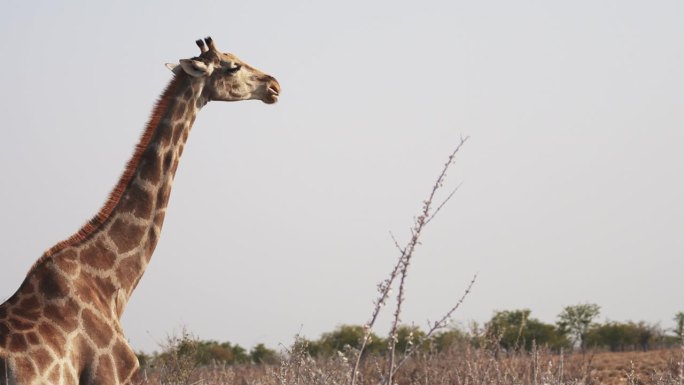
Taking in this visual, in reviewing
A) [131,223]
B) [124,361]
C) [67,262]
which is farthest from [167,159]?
[124,361]

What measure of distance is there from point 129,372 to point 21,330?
30.1 inches

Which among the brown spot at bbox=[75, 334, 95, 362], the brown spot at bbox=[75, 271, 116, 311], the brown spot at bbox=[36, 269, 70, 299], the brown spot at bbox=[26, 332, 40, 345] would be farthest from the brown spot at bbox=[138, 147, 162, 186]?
the brown spot at bbox=[26, 332, 40, 345]

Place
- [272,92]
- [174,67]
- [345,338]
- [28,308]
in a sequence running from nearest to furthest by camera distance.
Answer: [28,308]
[174,67]
[272,92]
[345,338]

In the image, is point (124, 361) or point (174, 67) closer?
point (124, 361)

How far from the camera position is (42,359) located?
7.05 meters

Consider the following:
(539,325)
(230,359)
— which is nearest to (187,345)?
(230,359)

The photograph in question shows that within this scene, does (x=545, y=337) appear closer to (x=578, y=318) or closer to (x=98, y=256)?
(x=578, y=318)

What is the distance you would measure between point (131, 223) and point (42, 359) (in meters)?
1.46

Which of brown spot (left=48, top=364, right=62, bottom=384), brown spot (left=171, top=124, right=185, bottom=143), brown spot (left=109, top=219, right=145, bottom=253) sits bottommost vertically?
brown spot (left=48, top=364, right=62, bottom=384)

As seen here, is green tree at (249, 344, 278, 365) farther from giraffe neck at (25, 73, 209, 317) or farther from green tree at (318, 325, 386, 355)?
giraffe neck at (25, 73, 209, 317)

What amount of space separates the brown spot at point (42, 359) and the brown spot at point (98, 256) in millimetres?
888

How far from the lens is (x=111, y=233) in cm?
806

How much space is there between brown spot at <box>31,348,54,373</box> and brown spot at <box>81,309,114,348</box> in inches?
14.0

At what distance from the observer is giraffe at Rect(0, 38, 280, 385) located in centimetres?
716
